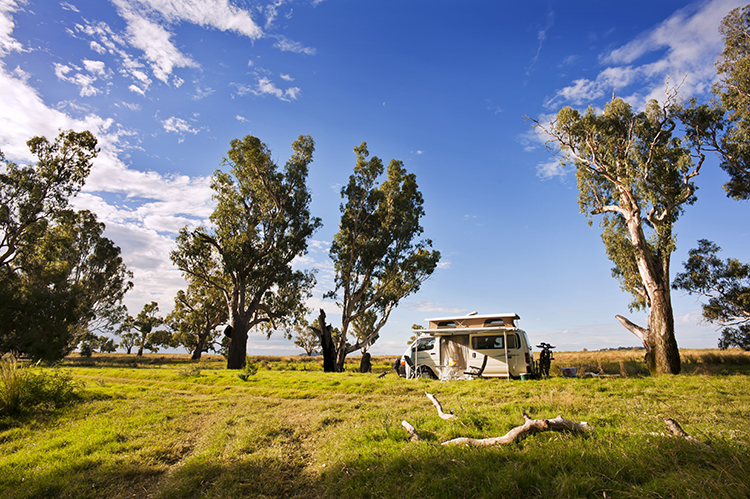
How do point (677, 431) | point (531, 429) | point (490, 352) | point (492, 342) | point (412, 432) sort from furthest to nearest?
point (492, 342) → point (490, 352) → point (412, 432) → point (531, 429) → point (677, 431)

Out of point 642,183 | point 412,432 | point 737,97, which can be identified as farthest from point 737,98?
point 412,432

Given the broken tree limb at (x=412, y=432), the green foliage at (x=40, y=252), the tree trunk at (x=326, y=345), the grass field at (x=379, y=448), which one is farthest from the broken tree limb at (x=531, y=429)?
the green foliage at (x=40, y=252)

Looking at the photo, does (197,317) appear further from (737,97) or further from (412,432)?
(737,97)

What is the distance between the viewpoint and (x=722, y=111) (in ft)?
64.1

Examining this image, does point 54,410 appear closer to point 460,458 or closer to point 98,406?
point 98,406

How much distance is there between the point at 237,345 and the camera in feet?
85.9

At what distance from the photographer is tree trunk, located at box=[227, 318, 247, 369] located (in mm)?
25881

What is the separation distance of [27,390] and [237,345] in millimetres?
16192

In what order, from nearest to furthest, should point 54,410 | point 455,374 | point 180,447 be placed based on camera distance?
1. point 180,447
2. point 54,410
3. point 455,374

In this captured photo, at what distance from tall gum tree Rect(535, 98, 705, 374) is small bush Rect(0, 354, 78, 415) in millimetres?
24331

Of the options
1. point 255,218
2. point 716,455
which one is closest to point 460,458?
point 716,455

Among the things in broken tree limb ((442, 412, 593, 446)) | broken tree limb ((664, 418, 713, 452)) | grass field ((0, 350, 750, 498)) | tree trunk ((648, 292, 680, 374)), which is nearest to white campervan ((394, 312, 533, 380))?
grass field ((0, 350, 750, 498))

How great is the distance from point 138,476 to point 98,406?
676cm

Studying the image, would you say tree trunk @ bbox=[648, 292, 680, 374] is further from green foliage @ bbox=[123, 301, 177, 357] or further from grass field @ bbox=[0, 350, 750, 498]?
green foliage @ bbox=[123, 301, 177, 357]
